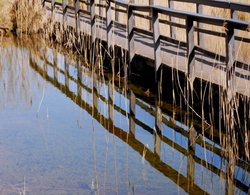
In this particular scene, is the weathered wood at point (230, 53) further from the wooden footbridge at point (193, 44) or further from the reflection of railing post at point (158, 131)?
the reflection of railing post at point (158, 131)

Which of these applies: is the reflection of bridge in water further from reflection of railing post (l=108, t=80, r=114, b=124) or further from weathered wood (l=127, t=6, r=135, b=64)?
weathered wood (l=127, t=6, r=135, b=64)

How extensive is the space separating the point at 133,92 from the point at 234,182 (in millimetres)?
3830

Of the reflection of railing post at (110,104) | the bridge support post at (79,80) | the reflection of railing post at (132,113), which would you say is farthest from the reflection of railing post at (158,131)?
the bridge support post at (79,80)

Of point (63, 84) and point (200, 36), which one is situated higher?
point (200, 36)

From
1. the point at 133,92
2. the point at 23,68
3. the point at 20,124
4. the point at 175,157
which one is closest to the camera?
the point at 175,157

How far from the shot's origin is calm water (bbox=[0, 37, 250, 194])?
533 cm

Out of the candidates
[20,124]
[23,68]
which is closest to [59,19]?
[23,68]

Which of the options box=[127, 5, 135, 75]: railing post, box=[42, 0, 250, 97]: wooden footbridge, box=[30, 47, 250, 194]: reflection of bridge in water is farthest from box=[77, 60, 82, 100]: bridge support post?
box=[127, 5, 135, 75]: railing post

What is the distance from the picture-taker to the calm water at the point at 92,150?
5.33 metres

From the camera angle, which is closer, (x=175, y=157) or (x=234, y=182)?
(x=234, y=182)

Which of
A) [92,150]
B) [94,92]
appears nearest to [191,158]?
[92,150]

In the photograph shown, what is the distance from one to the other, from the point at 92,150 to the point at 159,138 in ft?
2.68

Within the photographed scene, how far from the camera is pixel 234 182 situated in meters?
5.27

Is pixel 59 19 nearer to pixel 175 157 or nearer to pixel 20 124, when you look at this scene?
pixel 20 124
